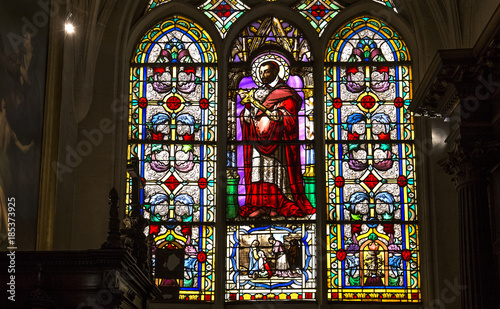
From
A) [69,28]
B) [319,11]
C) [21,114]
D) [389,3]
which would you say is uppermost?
[389,3]

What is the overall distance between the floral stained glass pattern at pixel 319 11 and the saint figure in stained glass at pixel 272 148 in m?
0.97

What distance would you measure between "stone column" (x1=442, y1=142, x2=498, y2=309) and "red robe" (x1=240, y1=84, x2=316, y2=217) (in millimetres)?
5144

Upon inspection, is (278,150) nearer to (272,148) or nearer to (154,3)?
(272,148)

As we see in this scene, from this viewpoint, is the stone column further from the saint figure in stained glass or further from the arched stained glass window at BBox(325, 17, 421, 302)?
the saint figure in stained glass

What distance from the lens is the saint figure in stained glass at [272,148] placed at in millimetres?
15273

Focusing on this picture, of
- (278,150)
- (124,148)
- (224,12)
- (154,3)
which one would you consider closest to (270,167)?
(278,150)

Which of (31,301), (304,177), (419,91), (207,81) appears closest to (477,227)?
(419,91)

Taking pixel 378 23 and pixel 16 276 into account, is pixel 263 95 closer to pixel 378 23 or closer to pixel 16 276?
pixel 378 23

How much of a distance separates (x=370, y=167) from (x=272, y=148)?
162 cm

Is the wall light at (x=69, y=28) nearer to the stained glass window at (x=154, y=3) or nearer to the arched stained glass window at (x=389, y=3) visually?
the stained glass window at (x=154, y=3)

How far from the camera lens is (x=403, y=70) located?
15906mm

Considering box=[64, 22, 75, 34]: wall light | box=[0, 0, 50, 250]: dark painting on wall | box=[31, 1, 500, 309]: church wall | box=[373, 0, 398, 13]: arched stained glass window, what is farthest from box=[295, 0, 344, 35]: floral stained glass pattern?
box=[0, 0, 50, 250]: dark painting on wall

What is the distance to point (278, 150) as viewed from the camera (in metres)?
15.6

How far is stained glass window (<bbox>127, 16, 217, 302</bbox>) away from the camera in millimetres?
14844
